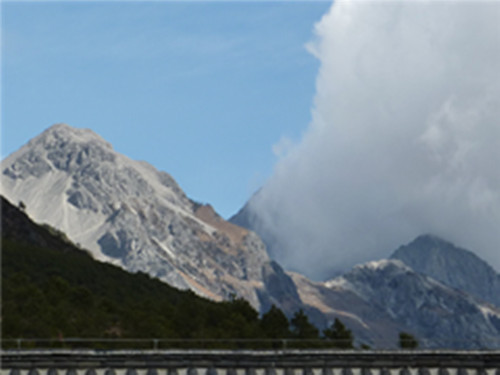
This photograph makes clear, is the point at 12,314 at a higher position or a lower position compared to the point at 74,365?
higher

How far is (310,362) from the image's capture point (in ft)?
163

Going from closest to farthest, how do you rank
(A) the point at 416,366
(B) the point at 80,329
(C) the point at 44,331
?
1. (A) the point at 416,366
2. (C) the point at 44,331
3. (B) the point at 80,329

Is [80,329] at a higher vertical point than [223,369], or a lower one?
higher

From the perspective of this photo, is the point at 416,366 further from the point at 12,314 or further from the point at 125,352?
the point at 12,314

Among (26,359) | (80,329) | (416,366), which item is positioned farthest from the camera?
(80,329)

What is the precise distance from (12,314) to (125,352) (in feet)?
473

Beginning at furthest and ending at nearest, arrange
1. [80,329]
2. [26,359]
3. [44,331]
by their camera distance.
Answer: [80,329] → [44,331] → [26,359]

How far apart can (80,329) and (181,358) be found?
15277cm

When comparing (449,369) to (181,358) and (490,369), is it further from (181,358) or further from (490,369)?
(181,358)

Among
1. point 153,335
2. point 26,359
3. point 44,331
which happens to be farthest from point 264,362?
point 153,335

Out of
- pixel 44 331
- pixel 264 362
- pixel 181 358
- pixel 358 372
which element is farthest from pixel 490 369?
pixel 44 331

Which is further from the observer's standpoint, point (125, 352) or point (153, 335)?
point (153, 335)

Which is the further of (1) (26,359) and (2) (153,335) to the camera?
(2) (153,335)

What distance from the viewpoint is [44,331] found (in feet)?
582
